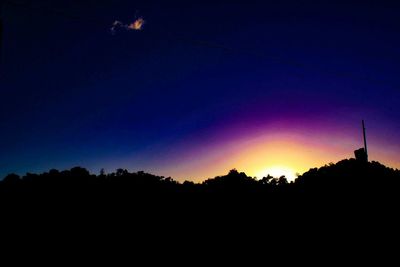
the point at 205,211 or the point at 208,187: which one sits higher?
the point at 208,187

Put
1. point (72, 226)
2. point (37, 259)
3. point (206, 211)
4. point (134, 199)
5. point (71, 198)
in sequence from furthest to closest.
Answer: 1. point (206, 211)
2. point (134, 199)
3. point (71, 198)
4. point (72, 226)
5. point (37, 259)

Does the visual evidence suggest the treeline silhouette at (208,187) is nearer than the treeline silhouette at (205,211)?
No

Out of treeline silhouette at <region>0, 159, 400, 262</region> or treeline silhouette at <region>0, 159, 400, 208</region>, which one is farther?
treeline silhouette at <region>0, 159, 400, 208</region>

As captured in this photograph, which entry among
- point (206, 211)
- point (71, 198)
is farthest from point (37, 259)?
point (206, 211)

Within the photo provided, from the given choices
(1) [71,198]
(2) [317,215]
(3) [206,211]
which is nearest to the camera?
(1) [71,198]

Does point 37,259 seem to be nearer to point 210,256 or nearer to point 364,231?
point 210,256

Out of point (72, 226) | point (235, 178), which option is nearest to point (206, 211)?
point (235, 178)

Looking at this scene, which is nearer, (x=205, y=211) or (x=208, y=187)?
(x=205, y=211)

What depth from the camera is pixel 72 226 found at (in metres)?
13.8

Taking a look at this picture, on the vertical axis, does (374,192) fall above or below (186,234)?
above

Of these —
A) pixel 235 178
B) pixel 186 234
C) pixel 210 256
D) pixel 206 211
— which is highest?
pixel 235 178

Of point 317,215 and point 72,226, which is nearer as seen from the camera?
point 72,226

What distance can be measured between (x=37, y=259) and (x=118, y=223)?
11.4 ft

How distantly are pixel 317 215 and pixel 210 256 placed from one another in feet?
24.1
